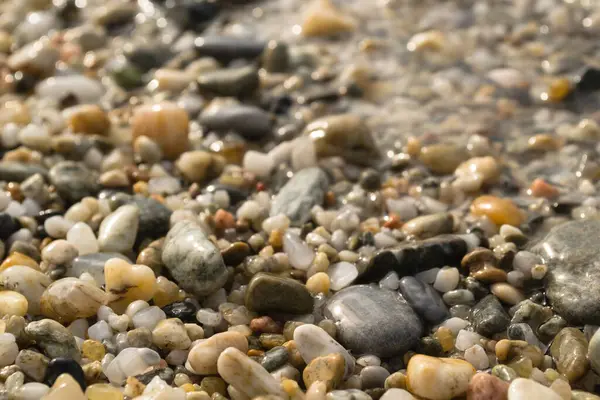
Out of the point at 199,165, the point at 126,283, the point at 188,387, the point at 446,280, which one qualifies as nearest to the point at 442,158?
the point at 446,280

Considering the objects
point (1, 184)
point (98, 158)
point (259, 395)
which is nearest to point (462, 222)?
point (259, 395)

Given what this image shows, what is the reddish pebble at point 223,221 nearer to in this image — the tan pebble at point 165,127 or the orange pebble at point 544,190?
the tan pebble at point 165,127

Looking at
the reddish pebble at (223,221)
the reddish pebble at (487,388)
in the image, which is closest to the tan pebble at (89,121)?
the reddish pebble at (223,221)

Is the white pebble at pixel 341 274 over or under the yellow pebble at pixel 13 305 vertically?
under

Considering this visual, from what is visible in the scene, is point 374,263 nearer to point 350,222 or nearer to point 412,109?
point 350,222

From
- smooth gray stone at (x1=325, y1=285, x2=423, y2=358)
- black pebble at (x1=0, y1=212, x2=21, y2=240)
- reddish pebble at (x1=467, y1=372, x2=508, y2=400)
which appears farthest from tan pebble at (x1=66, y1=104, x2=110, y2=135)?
reddish pebble at (x1=467, y1=372, x2=508, y2=400)
